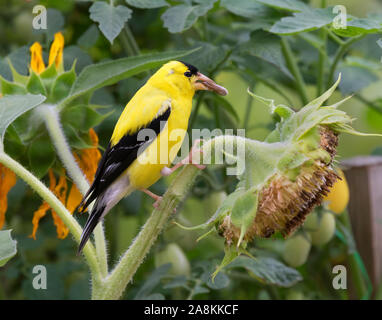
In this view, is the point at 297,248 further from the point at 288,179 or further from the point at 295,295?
the point at 288,179

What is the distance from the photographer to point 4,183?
687mm

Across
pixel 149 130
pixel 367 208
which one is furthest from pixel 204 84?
pixel 367 208

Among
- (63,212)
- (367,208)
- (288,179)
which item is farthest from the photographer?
(367,208)

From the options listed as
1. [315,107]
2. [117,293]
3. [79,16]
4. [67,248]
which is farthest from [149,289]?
[79,16]

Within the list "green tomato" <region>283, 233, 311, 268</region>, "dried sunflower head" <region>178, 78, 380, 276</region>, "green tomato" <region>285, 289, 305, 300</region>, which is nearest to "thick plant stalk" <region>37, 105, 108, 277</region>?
Result: "dried sunflower head" <region>178, 78, 380, 276</region>

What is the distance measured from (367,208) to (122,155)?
728mm

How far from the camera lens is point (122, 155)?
573mm

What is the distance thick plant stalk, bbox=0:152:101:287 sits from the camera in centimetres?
61

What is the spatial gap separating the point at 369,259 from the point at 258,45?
58 cm

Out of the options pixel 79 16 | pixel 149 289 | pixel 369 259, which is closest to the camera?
pixel 149 289

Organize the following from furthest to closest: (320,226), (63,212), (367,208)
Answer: (367,208) → (320,226) → (63,212)

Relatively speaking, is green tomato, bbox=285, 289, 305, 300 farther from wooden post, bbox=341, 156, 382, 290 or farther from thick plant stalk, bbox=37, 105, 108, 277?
thick plant stalk, bbox=37, 105, 108, 277
